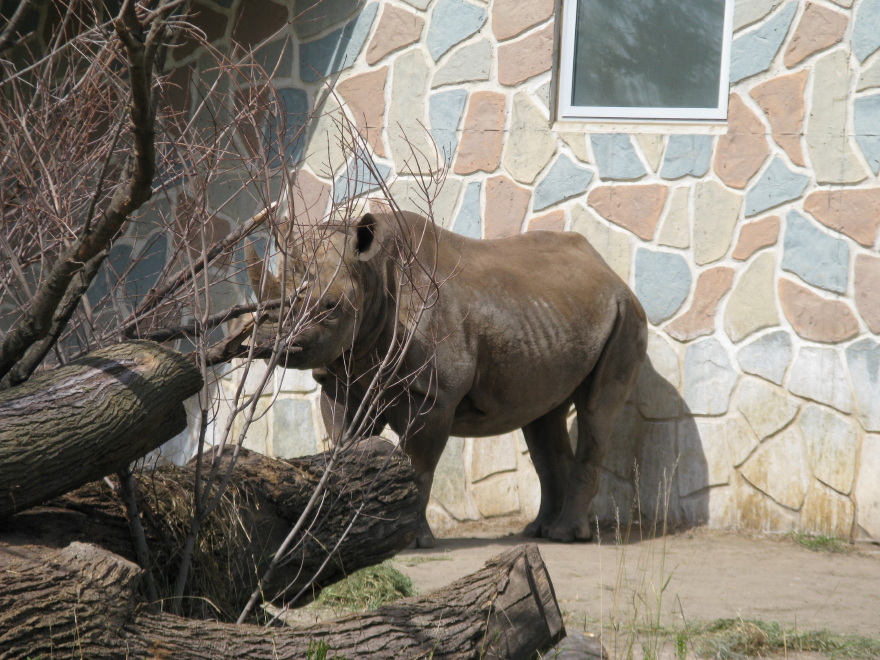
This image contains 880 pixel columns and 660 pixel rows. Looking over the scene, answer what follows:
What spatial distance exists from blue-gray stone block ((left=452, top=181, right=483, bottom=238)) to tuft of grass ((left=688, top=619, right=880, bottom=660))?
11.9 feet

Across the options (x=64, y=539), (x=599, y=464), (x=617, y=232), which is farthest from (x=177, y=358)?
(x=617, y=232)

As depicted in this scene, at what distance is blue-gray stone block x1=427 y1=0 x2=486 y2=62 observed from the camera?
24.4 feet

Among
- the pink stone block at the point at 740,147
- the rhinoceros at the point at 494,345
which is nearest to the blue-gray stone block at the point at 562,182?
the rhinoceros at the point at 494,345

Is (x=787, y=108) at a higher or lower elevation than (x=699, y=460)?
higher

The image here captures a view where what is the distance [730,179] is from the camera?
698 cm

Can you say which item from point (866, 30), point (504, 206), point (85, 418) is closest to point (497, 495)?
point (504, 206)

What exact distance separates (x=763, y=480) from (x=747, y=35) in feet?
8.99

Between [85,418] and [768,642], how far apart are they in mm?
2568

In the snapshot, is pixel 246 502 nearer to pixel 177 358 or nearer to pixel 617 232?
pixel 177 358

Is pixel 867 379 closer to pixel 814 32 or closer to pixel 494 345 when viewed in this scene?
pixel 814 32

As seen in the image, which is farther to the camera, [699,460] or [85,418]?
[699,460]

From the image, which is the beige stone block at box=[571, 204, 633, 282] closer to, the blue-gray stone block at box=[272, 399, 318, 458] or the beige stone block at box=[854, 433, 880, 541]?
the beige stone block at box=[854, 433, 880, 541]

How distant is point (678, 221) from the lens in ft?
23.2

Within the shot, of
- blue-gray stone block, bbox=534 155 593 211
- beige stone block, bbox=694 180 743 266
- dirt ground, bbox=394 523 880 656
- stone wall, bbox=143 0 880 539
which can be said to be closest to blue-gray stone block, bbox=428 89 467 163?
stone wall, bbox=143 0 880 539
